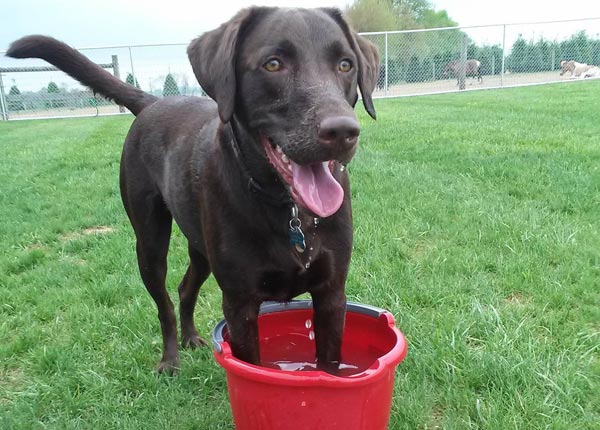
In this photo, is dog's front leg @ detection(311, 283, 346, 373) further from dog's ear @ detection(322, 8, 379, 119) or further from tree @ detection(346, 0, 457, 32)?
tree @ detection(346, 0, 457, 32)

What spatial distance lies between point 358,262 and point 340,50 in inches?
73.6

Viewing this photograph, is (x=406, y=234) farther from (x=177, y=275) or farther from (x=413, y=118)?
(x=413, y=118)

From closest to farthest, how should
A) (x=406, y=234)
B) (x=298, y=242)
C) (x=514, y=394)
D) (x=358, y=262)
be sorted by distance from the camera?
(x=298, y=242) < (x=514, y=394) < (x=358, y=262) < (x=406, y=234)

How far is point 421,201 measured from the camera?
Result: 4.72 m

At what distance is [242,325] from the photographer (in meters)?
2.14

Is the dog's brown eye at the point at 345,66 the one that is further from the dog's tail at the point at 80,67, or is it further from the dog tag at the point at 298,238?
the dog's tail at the point at 80,67

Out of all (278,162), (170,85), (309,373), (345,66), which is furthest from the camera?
(170,85)

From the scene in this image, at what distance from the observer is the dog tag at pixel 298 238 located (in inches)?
79.4

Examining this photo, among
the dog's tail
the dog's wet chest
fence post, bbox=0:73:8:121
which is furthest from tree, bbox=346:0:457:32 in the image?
the dog's wet chest

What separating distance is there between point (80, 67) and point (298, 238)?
179 cm

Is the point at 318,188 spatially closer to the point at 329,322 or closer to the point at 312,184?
the point at 312,184

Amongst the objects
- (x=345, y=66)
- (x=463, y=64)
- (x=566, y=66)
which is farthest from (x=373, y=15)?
(x=345, y=66)

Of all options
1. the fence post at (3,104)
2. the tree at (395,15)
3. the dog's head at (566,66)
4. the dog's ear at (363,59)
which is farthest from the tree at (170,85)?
the tree at (395,15)

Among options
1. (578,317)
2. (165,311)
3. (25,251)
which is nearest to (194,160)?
(165,311)
